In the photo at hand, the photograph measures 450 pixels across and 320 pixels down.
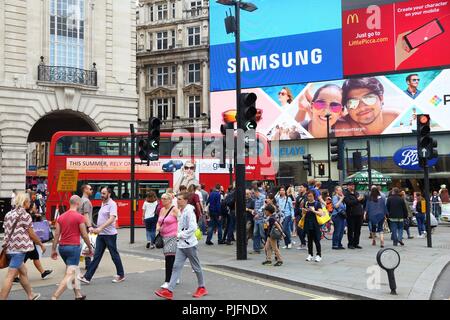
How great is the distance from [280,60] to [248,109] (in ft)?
112

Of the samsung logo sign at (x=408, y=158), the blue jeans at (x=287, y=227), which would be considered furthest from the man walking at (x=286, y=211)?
the samsung logo sign at (x=408, y=158)

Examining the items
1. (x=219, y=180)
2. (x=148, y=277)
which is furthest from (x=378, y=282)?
(x=219, y=180)

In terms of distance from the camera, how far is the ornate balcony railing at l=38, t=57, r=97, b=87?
28252 millimetres

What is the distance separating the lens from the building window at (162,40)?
6150 centimetres

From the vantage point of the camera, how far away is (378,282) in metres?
9.03

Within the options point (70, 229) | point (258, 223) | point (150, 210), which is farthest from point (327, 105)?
point (70, 229)

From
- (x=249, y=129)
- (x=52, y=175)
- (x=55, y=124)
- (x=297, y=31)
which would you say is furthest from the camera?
(x=297, y=31)

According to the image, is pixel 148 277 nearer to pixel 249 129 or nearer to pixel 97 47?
pixel 249 129

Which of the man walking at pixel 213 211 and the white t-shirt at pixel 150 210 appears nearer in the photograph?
the white t-shirt at pixel 150 210

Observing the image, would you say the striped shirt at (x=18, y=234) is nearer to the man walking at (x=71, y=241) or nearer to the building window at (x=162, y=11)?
the man walking at (x=71, y=241)

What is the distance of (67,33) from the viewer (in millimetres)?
29375

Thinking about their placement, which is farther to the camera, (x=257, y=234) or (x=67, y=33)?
(x=67, y=33)

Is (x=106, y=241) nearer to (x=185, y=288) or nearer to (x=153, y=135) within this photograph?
(x=185, y=288)
